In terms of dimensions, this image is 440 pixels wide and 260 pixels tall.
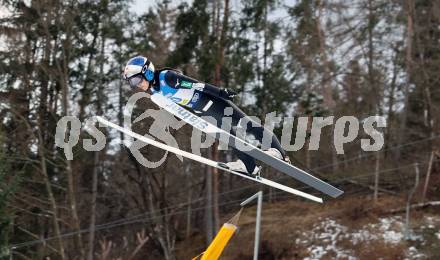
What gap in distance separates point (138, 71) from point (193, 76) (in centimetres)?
1011

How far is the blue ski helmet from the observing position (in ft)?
22.1

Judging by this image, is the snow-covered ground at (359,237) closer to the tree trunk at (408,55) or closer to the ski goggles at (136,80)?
the tree trunk at (408,55)

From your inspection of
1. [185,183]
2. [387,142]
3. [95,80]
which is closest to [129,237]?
[185,183]

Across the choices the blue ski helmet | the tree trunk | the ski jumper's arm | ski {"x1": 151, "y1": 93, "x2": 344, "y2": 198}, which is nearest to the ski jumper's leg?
ski {"x1": 151, "y1": 93, "x2": 344, "y2": 198}

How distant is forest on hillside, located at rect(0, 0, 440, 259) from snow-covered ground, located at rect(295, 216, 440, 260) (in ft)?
4.06

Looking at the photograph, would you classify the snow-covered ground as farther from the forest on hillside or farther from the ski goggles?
the ski goggles

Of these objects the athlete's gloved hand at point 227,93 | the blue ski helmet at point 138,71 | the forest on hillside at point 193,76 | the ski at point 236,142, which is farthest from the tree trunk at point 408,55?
the blue ski helmet at point 138,71

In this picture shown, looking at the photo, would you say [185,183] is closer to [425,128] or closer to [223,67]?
[223,67]

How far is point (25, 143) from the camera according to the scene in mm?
15641

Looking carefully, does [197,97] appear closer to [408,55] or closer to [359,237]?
[359,237]

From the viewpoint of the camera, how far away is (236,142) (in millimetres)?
6844

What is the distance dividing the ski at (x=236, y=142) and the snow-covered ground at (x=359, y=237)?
6.65m

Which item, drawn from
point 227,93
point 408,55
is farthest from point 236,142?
point 408,55

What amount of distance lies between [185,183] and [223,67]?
22.6ft
